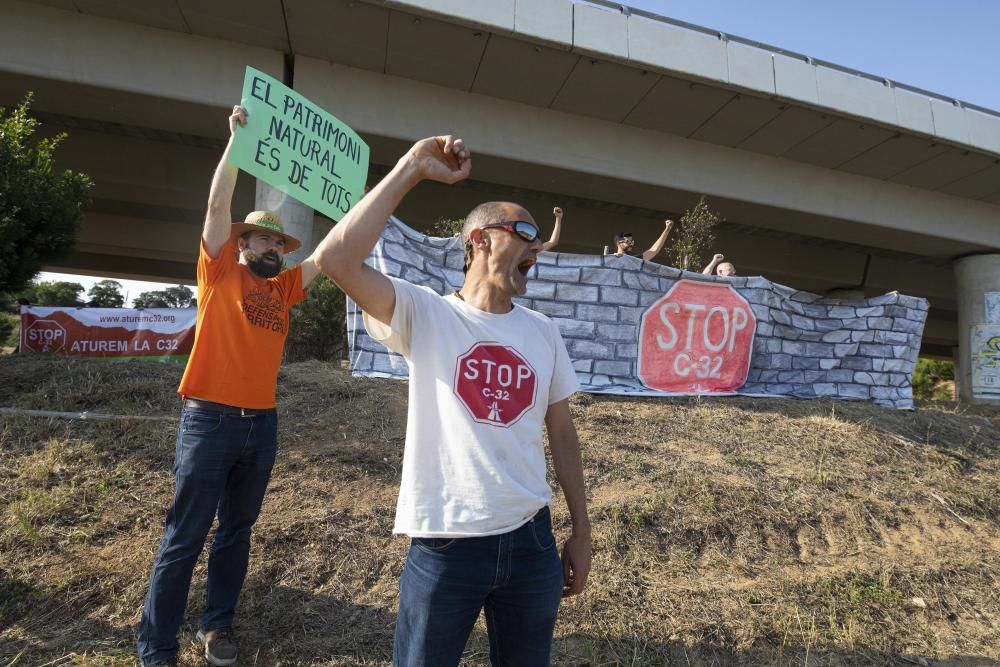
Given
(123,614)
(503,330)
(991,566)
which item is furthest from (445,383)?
(991,566)

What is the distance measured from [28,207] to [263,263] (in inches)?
194

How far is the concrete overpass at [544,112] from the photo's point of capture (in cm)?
991

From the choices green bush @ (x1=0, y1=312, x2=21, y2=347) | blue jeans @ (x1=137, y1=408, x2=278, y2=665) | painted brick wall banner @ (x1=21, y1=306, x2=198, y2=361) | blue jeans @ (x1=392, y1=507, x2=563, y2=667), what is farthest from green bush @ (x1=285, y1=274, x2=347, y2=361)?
green bush @ (x1=0, y1=312, x2=21, y2=347)

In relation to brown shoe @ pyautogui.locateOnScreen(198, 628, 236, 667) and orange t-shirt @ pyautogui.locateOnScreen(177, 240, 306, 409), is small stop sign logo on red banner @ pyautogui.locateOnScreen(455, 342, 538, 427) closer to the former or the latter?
orange t-shirt @ pyautogui.locateOnScreen(177, 240, 306, 409)

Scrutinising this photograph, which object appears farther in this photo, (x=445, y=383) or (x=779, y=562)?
(x=779, y=562)

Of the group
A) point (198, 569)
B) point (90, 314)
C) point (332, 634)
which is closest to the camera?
point (332, 634)

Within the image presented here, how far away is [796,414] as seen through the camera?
6.16 m

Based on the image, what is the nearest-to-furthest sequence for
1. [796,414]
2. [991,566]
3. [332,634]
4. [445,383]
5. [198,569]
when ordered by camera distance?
1. [445,383]
2. [332,634]
3. [198,569]
4. [991,566]
5. [796,414]

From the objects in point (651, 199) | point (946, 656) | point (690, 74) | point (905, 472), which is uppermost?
point (690, 74)

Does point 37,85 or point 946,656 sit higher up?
point 37,85

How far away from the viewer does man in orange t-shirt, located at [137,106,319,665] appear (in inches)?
99.9

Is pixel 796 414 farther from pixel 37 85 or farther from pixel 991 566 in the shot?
pixel 37 85

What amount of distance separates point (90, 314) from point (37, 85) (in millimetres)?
5015

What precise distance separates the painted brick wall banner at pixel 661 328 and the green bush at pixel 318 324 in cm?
184
